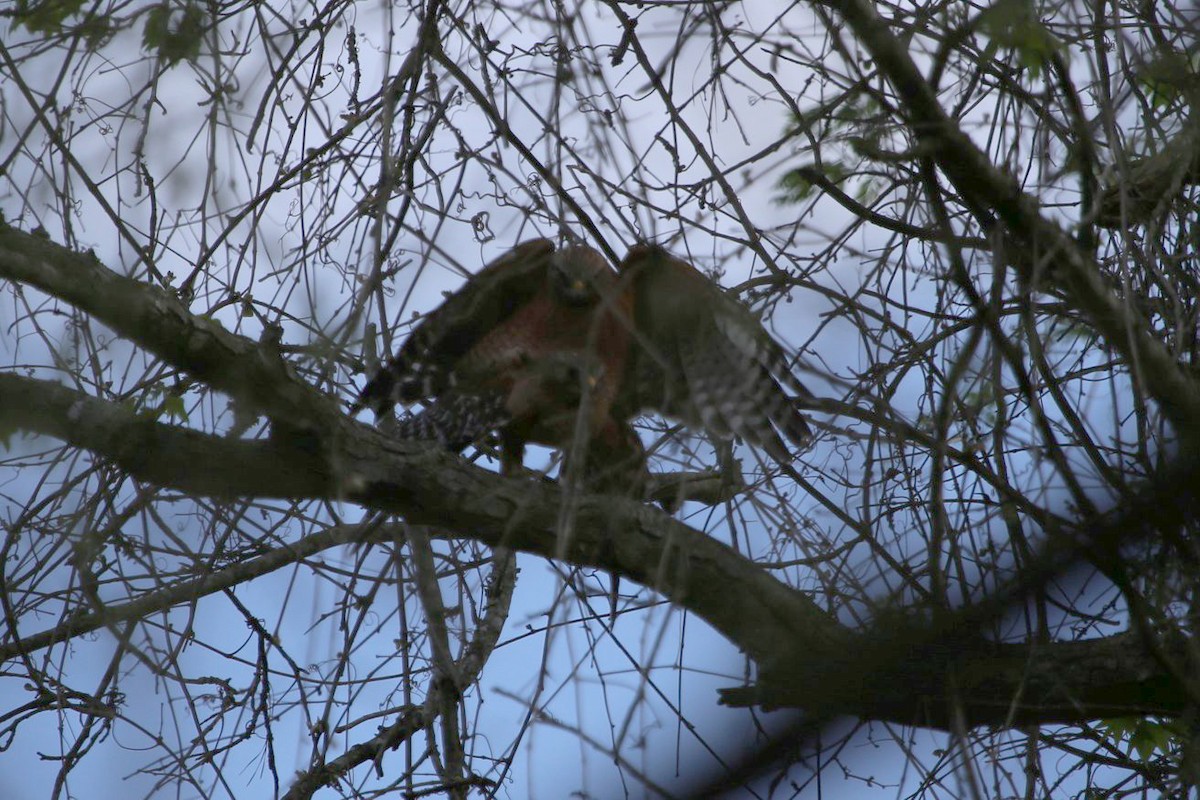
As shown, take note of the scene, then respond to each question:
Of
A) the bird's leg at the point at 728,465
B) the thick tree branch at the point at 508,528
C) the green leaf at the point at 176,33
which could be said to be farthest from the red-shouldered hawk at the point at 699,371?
Answer: the green leaf at the point at 176,33

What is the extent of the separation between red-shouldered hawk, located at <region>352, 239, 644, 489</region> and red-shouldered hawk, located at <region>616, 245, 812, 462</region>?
127 mm

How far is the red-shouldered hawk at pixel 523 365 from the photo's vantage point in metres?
3.37

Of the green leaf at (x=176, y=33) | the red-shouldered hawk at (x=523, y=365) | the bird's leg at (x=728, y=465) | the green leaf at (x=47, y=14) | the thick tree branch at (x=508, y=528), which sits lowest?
the thick tree branch at (x=508, y=528)

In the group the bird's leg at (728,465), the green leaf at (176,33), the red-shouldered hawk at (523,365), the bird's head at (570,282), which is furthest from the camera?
the red-shouldered hawk at (523,365)

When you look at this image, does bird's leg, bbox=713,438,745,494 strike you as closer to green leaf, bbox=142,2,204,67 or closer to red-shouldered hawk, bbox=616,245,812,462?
red-shouldered hawk, bbox=616,245,812,462

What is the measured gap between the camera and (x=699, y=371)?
3637 millimetres

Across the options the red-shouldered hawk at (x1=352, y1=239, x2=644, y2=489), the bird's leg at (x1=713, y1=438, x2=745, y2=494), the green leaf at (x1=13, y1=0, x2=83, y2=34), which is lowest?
the bird's leg at (x1=713, y1=438, x2=745, y2=494)

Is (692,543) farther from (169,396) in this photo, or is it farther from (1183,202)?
(1183,202)

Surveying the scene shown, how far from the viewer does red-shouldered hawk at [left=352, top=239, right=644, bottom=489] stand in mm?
3371

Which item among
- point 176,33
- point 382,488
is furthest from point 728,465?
point 176,33

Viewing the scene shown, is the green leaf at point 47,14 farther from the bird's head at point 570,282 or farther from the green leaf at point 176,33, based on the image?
the bird's head at point 570,282

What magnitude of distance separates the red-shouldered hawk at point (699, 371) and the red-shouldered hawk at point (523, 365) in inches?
5.0

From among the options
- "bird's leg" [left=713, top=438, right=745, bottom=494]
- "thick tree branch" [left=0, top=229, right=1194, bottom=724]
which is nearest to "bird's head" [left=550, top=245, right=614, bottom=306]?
"bird's leg" [left=713, top=438, right=745, bottom=494]

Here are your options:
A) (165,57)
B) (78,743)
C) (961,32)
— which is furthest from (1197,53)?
(78,743)
